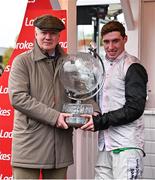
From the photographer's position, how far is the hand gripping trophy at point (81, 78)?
2.17m

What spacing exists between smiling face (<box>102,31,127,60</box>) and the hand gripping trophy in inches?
3.2

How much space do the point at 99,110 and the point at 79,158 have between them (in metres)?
1.00

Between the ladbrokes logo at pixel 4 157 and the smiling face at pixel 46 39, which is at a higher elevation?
the smiling face at pixel 46 39

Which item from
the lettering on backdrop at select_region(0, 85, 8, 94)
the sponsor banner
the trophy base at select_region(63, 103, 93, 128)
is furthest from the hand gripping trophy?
the lettering on backdrop at select_region(0, 85, 8, 94)

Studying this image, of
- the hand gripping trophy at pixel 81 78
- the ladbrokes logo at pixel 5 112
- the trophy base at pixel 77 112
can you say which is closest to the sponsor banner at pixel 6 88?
the ladbrokes logo at pixel 5 112

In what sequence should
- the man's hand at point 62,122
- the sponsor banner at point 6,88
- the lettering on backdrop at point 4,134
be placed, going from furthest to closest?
the lettering on backdrop at point 4,134, the sponsor banner at point 6,88, the man's hand at point 62,122

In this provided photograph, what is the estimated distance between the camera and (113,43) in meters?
2.18

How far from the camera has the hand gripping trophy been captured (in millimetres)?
2170

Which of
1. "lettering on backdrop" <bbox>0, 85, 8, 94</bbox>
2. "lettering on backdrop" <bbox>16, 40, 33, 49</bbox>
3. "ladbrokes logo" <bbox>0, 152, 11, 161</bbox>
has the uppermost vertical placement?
"lettering on backdrop" <bbox>16, 40, 33, 49</bbox>

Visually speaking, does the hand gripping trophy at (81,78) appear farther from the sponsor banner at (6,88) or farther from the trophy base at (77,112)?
the sponsor banner at (6,88)

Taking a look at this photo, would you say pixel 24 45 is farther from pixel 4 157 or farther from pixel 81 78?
pixel 81 78

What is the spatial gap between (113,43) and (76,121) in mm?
463

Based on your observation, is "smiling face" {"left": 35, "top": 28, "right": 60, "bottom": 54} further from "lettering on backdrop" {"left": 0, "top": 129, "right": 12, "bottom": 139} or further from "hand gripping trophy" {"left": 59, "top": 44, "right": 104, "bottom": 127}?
"lettering on backdrop" {"left": 0, "top": 129, "right": 12, "bottom": 139}

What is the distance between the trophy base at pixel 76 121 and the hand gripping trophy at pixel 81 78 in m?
0.03
